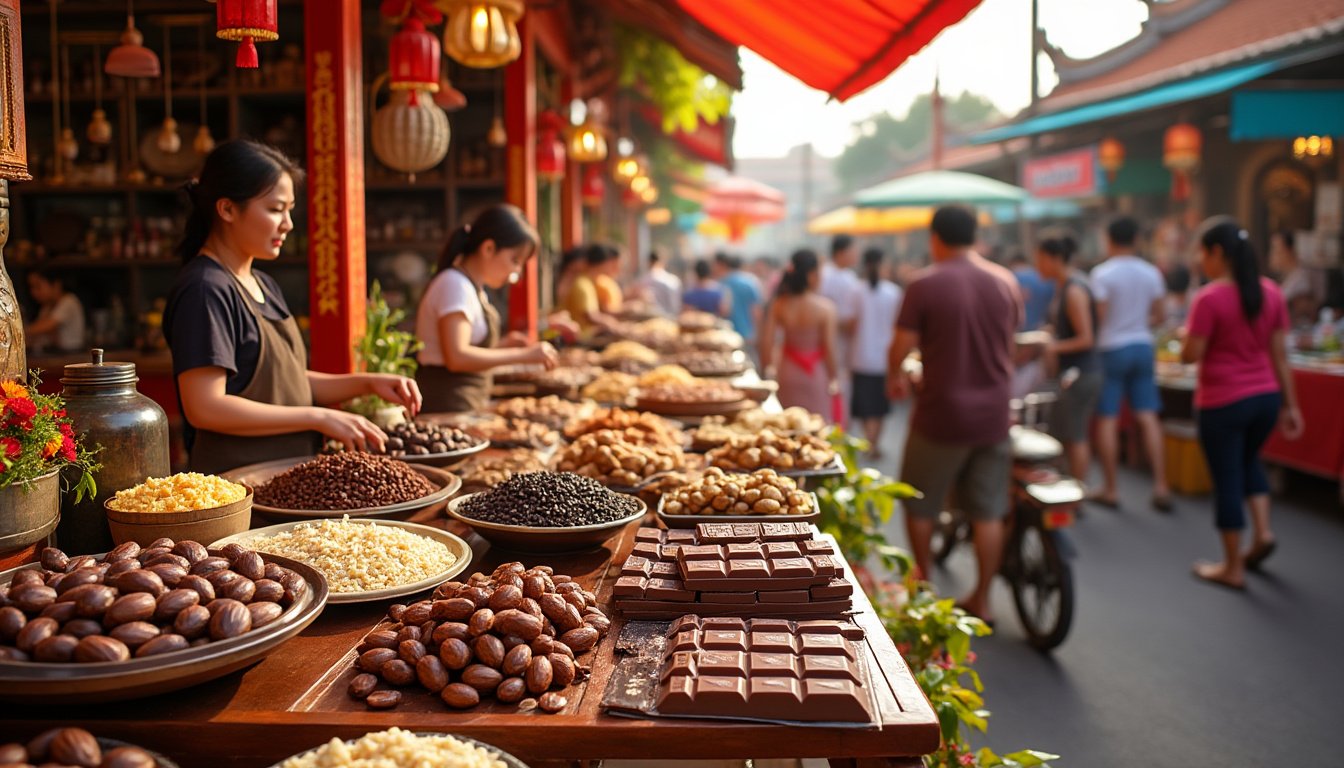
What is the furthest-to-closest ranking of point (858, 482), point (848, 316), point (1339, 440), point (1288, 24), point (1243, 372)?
point (1288, 24)
point (848, 316)
point (1339, 440)
point (1243, 372)
point (858, 482)

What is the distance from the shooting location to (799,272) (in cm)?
716

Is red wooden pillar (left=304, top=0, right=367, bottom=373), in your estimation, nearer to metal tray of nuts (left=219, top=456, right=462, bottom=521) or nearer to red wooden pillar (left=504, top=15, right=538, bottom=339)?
metal tray of nuts (left=219, top=456, right=462, bottom=521)

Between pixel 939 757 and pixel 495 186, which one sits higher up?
pixel 495 186

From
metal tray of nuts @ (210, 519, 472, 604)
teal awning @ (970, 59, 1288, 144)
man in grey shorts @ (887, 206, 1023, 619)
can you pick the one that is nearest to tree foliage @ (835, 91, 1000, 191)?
teal awning @ (970, 59, 1288, 144)

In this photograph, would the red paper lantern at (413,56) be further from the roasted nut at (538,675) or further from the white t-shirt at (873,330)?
the white t-shirt at (873,330)

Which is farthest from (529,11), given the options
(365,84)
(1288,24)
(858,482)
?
(1288,24)

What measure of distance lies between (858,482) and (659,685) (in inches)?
111

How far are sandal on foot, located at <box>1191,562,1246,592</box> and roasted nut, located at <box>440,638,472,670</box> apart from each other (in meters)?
5.18

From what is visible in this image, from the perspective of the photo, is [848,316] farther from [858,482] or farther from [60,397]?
[60,397]

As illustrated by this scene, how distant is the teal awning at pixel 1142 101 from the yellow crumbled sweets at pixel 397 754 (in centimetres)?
978

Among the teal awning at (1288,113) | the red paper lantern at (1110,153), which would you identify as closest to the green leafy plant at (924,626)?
the teal awning at (1288,113)

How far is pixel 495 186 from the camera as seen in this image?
8016 millimetres

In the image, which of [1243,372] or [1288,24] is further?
[1288,24]

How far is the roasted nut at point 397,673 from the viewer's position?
1.59 metres
